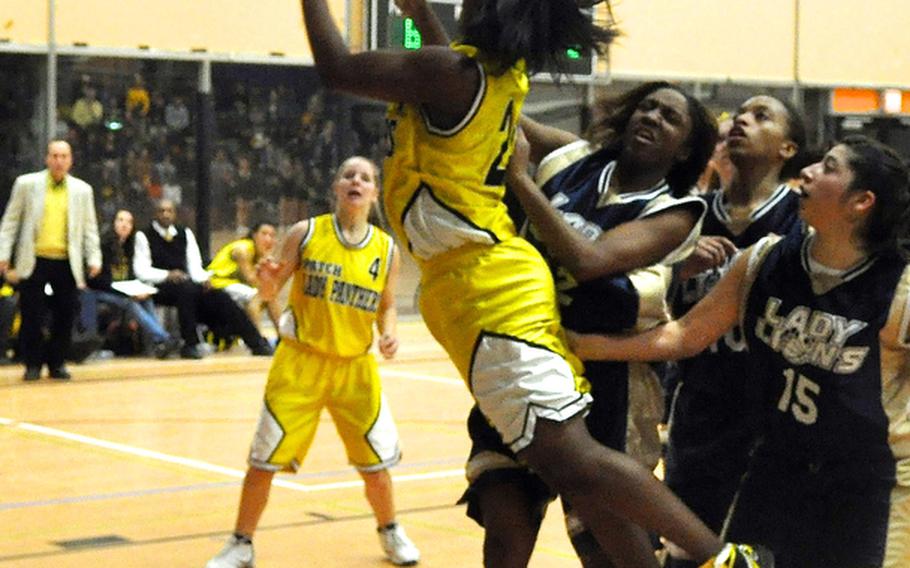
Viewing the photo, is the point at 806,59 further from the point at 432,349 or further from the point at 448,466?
the point at 448,466

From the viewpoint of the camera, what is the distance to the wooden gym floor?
7.11 meters

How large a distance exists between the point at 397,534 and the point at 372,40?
18.7 feet

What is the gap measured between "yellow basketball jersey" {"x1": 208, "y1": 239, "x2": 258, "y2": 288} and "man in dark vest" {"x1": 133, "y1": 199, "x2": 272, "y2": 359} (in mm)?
157

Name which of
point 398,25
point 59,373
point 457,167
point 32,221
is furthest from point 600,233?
point 59,373

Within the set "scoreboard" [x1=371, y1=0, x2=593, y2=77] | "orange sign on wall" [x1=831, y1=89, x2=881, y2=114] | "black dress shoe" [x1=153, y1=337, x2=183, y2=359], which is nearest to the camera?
"scoreboard" [x1=371, y1=0, x2=593, y2=77]

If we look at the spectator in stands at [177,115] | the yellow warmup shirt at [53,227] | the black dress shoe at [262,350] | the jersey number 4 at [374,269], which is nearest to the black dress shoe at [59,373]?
the yellow warmup shirt at [53,227]

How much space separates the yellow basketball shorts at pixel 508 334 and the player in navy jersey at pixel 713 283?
0.68m

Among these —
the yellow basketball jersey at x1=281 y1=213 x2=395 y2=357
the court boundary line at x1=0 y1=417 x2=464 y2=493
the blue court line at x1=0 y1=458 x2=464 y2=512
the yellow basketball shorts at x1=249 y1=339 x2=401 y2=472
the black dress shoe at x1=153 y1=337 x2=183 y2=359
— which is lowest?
the black dress shoe at x1=153 y1=337 x2=183 y2=359

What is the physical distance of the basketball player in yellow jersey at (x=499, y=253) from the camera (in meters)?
4.10

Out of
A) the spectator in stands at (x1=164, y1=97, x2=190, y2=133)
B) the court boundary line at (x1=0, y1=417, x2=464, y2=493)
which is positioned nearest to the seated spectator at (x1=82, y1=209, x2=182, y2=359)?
the spectator in stands at (x1=164, y1=97, x2=190, y2=133)

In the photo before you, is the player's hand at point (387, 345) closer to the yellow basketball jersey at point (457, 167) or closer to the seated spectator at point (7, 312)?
the yellow basketball jersey at point (457, 167)

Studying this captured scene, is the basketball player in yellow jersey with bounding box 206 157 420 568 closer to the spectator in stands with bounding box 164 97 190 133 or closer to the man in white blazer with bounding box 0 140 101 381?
the man in white blazer with bounding box 0 140 101 381

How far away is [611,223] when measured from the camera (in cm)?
449

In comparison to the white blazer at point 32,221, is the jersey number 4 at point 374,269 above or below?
above
